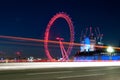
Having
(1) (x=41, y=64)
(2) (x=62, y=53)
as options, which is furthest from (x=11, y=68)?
(2) (x=62, y=53)

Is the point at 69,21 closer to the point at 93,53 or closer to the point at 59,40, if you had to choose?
the point at 59,40

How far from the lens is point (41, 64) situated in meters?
27.7

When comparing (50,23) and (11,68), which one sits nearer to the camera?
(11,68)

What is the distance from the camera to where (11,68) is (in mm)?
24203

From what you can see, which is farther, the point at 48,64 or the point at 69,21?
the point at 69,21

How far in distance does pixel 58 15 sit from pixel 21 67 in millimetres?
32975

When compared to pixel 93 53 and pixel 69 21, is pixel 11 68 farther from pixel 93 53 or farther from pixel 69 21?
pixel 93 53

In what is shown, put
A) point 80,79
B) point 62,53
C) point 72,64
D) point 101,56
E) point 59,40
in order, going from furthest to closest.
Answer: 1. point 101,56
2. point 62,53
3. point 59,40
4. point 72,64
5. point 80,79

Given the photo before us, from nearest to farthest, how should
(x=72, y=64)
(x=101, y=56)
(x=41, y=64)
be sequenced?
(x=41, y=64) → (x=72, y=64) → (x=101, y=56)

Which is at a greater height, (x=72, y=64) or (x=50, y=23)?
(x=50, y=23)

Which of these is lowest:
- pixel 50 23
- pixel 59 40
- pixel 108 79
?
pixel 108 79

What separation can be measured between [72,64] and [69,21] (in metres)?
26.0

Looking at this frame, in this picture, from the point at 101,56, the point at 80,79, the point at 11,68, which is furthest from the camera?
the point at 101,56

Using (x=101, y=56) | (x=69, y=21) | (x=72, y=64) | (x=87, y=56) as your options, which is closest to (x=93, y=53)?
(x=87, y=56)
